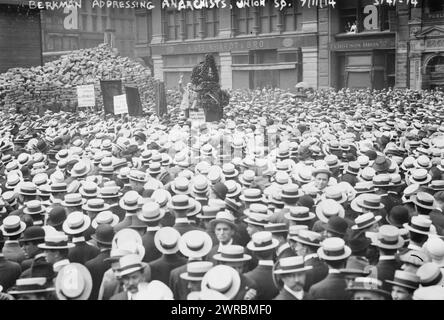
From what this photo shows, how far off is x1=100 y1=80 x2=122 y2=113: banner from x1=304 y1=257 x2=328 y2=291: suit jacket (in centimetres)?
976

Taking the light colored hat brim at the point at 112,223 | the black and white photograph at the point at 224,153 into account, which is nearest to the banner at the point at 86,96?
the black and white photograph at the point at 224,153

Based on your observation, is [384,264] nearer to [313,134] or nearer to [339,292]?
[339,292]

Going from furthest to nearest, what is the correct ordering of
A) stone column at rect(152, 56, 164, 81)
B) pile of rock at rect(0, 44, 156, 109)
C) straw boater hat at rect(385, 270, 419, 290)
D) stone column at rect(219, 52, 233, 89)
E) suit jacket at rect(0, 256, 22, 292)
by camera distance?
pile of rock at rect(0, 44, 156, 109) < stone column at rect(152, 56, 164, 81) < stone column at rect(219, 52, 233, 89) < suit jacket at rect(0, 256, 22, 292) < straw boater hat at rect(385, 270, 419, 290)

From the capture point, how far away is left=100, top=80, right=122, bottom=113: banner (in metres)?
13.8

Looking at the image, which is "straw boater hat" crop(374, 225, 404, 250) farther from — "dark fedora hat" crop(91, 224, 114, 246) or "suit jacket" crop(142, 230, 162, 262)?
"dark fedora hat" crop(91, 224, 114, 246)

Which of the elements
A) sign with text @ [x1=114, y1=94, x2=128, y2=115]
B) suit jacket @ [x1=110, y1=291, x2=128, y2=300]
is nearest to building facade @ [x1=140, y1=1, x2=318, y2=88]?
sign with text @ [x1=114, y1=94, x2=128, y2=115]

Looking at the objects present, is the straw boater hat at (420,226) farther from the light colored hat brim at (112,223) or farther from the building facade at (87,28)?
the building facade at (87,28)

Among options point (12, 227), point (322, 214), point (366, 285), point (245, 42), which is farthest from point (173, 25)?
point (366, 285)

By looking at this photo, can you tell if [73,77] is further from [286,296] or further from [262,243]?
[286,296]

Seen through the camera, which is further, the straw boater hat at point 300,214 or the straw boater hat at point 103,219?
the straw boater hat at point 103,219

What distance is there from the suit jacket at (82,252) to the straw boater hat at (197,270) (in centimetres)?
128

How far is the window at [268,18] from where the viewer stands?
12.1 meters

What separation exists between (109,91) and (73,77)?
2.46 m

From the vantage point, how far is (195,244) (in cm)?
525
